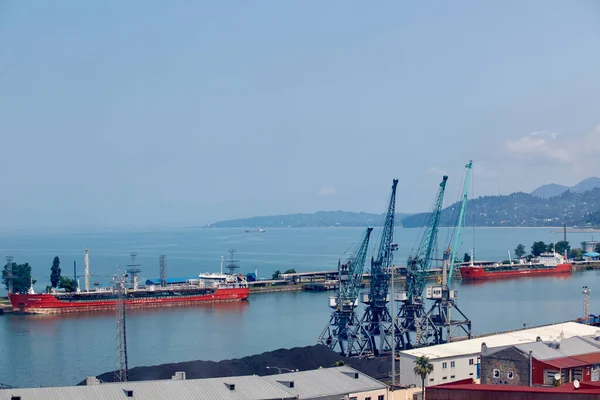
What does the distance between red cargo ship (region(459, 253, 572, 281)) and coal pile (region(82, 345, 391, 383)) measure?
32.6 meters

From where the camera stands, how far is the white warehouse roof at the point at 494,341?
15.7 m

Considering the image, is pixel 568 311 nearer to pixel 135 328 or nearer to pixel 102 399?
pixel 135 328

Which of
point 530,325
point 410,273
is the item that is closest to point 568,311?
point 530,325

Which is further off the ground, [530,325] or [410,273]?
[410,273]

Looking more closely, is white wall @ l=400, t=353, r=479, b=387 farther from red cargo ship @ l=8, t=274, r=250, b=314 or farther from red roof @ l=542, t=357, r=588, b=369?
red cargo ship @ l=8, t=274, r=250, b=314

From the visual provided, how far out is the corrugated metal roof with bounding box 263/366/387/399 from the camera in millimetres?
11859

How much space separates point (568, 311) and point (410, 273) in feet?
36.0

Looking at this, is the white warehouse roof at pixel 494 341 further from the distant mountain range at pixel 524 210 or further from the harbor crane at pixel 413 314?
the distant mountain range at pixel 524 210

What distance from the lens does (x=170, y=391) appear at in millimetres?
10938

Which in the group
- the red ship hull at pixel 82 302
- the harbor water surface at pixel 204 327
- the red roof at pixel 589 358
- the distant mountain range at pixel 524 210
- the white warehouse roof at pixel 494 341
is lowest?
the harbor water surface at pixel 204 327

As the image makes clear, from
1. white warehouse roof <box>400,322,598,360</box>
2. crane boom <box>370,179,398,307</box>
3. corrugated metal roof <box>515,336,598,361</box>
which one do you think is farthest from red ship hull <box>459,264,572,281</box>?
corrugated metal roof <box>515,336,598,361</box>

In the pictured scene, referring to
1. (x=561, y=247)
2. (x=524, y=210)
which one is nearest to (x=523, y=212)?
(x=524, y=210)

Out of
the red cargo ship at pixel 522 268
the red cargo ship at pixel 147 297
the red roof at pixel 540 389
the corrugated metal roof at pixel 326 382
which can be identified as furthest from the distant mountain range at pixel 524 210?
the red roof at pixel 540 389

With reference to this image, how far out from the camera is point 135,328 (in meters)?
28.5
